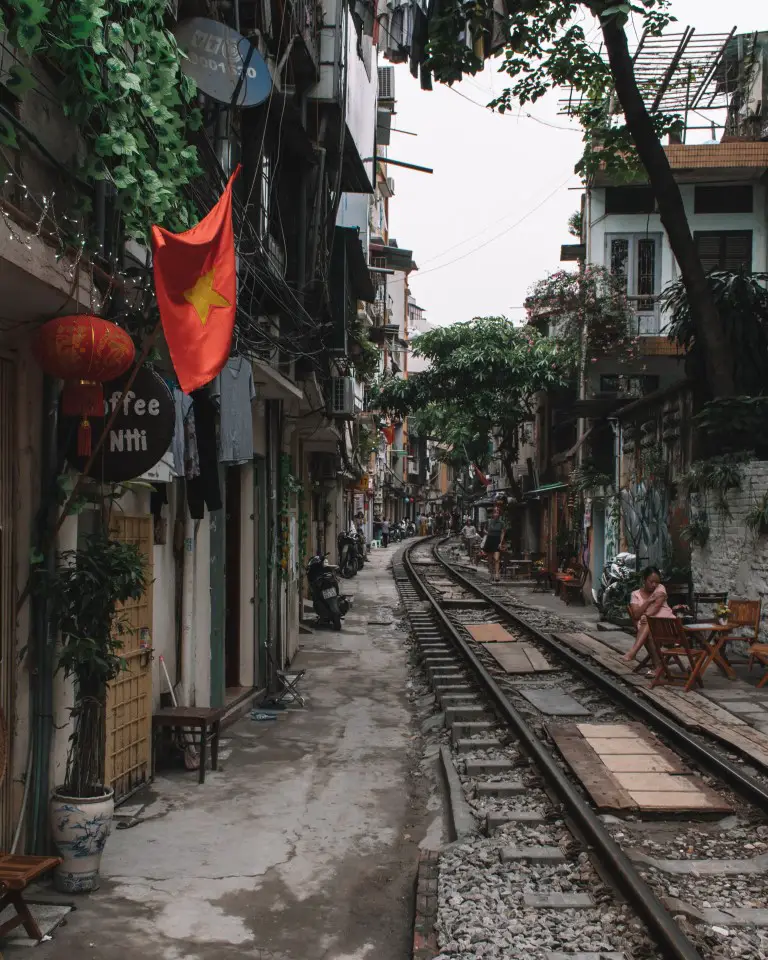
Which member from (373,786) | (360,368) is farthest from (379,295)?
(373,786)

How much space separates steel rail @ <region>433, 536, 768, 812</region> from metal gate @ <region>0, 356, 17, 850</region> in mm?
5116

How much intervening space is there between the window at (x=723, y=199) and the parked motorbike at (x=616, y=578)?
9.79m

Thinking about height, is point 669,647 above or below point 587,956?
above

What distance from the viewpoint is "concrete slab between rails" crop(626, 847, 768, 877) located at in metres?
5.46

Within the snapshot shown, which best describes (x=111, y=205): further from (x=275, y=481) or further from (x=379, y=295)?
(x=379, y=295)

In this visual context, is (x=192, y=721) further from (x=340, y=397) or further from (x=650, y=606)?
(x=340, y=397)

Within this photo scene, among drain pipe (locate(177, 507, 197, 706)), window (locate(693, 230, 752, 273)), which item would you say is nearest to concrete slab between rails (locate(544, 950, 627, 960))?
drain pipe (locate(177, 507, 197, 706))

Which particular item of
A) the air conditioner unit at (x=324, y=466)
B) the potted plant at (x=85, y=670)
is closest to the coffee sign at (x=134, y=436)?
the potted plant at (x=85, y=670)

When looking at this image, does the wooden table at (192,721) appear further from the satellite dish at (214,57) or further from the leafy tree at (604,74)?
the leafy tree at (604,74)

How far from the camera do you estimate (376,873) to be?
5.68 m

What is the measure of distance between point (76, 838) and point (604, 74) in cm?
1483

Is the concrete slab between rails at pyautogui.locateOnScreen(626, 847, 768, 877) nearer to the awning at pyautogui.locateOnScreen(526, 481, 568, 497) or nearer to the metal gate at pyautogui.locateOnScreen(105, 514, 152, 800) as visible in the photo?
the metal gate at pyautogui.locateOnScreen(105, 514, 152, 800)

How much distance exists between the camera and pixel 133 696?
6754 millimetres

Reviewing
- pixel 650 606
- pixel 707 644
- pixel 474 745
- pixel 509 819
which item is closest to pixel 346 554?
pixel 650 606
